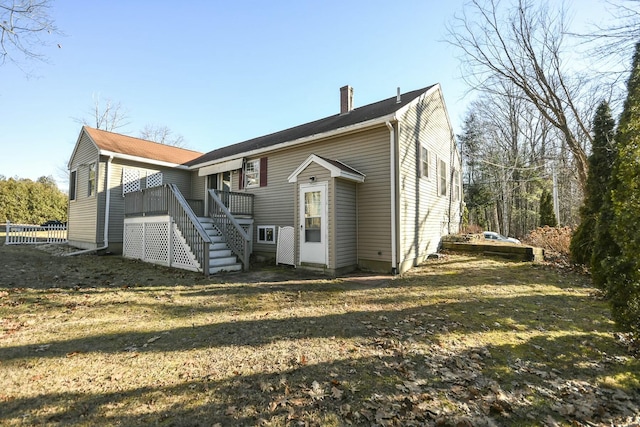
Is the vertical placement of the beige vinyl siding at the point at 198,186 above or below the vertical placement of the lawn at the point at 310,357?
above

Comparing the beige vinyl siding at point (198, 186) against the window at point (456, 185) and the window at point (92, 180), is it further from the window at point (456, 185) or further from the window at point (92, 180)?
the window at point (456, 185)

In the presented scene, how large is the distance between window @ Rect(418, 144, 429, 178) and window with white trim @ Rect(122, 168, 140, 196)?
1213 centimetres

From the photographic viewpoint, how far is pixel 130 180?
1275 cm

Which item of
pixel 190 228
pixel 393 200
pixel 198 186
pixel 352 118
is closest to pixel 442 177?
pixel 352 118

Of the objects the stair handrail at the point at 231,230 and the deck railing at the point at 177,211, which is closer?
the deck railing at the point at 177,211

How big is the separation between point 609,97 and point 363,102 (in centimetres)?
874

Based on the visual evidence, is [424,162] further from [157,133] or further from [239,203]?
[157,133]

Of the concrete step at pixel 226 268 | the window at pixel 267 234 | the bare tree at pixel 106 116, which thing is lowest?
the concrete step at pixel 226 268

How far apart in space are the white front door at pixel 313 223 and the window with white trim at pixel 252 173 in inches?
146

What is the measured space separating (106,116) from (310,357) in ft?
111

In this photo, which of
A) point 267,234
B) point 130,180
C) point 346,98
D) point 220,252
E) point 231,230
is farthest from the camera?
point 130,180

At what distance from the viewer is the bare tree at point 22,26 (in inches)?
278

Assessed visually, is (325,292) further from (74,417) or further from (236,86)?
(236,86)

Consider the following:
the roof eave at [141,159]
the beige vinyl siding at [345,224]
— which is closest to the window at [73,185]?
the roof eave at [141,159]
